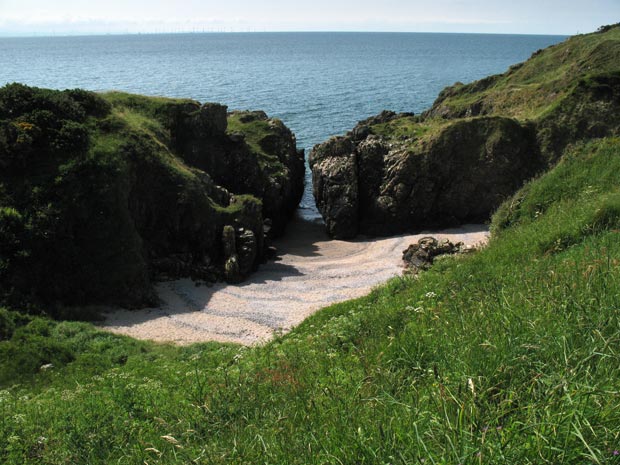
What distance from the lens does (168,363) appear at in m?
19.3

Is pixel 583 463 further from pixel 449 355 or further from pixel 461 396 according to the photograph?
pixel 449 355

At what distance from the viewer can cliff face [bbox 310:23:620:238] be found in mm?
45969

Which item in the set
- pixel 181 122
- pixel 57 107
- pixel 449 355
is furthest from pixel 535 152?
pixel 449 355

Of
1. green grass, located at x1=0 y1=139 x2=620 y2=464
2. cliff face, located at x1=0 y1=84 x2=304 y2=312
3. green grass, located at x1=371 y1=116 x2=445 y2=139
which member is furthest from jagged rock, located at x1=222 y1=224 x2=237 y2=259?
green grass, located at x1=371 y1=116 x2=445 y2=139

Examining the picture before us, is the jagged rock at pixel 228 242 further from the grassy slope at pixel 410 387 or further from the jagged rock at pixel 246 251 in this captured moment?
the grassy slope at pixel 410 387

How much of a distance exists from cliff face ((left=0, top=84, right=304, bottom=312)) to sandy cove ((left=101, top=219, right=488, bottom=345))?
162 centimetres

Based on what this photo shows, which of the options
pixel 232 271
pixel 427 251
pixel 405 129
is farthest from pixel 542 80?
pixel 232 271

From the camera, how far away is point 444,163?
4616 cm

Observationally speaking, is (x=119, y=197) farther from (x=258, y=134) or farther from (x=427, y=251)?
(x=258, y=134)

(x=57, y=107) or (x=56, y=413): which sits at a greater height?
(x=57, y=107)

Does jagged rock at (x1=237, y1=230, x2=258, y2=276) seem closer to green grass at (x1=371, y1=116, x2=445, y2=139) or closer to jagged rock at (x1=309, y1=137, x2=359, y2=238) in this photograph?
jagged rock at (x1=309, y1=137, x2=359, y2=238)

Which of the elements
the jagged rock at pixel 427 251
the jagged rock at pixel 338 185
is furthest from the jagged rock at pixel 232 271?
the jagged rock at pixel 338 185

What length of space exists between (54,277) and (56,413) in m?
17.8

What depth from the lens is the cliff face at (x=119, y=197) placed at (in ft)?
94.1
